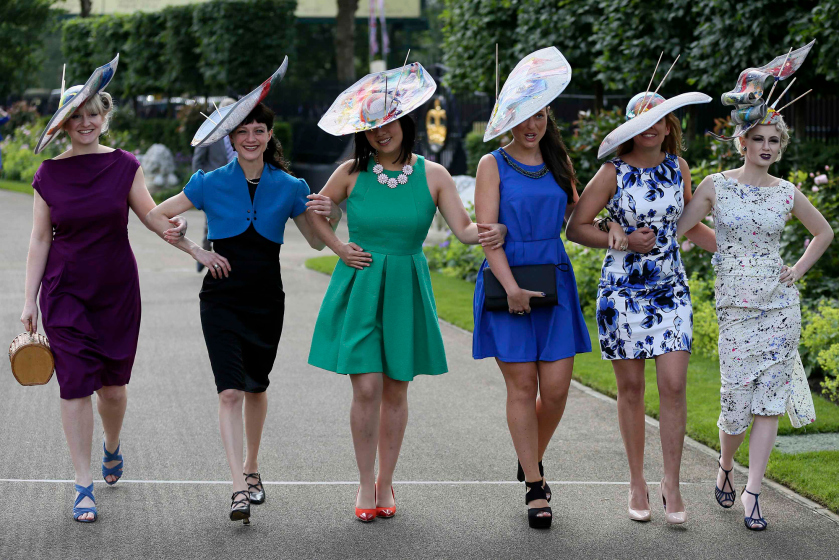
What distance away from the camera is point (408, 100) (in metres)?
4.48

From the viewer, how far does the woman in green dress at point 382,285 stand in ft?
14.9

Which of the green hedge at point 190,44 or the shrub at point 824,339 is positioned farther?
the green hedge at point 190,44

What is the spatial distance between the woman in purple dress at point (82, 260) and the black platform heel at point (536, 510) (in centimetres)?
180

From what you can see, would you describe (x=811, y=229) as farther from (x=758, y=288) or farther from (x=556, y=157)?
(x=556, y=157)

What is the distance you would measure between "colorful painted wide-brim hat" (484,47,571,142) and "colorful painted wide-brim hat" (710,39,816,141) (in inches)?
27.6

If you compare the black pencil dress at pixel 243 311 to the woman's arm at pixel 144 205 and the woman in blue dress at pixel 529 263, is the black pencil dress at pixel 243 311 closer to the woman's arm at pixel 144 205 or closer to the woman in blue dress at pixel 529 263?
the woman's arm at pixel 144 205

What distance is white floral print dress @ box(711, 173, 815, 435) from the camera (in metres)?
4.56

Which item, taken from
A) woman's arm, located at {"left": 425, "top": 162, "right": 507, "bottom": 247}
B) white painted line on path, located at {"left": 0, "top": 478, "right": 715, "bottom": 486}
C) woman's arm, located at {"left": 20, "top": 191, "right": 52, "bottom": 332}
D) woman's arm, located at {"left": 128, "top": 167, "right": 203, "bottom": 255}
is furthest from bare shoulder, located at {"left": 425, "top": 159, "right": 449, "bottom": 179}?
woman's arm, located at {"left": 20, "top": 191, "right": 52, "bottom": 332}

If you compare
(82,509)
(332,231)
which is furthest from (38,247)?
(332,231)

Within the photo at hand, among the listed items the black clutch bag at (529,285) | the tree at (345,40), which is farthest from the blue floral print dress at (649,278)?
the tree at (345,40)

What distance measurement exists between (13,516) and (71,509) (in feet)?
0.77

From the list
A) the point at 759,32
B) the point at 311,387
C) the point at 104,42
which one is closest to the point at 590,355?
the point at 311,387

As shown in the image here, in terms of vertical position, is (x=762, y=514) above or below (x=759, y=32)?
below

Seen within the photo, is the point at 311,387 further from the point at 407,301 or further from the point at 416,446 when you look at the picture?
the point at 407,301
